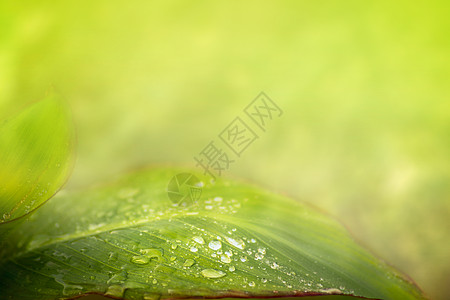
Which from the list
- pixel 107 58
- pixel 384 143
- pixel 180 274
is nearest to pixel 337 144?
pixel 384 143

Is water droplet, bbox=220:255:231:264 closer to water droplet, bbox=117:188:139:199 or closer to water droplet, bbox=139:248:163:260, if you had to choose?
water droplet, bbox=139:248:163:260

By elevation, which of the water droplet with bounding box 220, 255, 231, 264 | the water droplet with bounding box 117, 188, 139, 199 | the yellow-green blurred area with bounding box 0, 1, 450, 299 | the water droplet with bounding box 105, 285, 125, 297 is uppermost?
the yellow-green blurred area with bounding box 0, 1, 450, 299

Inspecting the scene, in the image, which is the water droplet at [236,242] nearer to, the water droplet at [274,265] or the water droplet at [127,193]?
the water droplet at [274,265]

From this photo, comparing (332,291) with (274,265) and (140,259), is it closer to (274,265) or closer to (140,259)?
(274,265)

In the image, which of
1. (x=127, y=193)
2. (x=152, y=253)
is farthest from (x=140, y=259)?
(x=127, y=193)

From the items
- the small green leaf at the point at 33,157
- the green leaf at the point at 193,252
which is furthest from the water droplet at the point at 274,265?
the small green leaf at the point at 33,157

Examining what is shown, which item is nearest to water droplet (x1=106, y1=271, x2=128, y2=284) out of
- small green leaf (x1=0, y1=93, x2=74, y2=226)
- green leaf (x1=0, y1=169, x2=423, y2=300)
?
green leaf (x1=0, y1=169, x2=423, y2=300)

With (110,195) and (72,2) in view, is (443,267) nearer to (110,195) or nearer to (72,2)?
(110,195)
